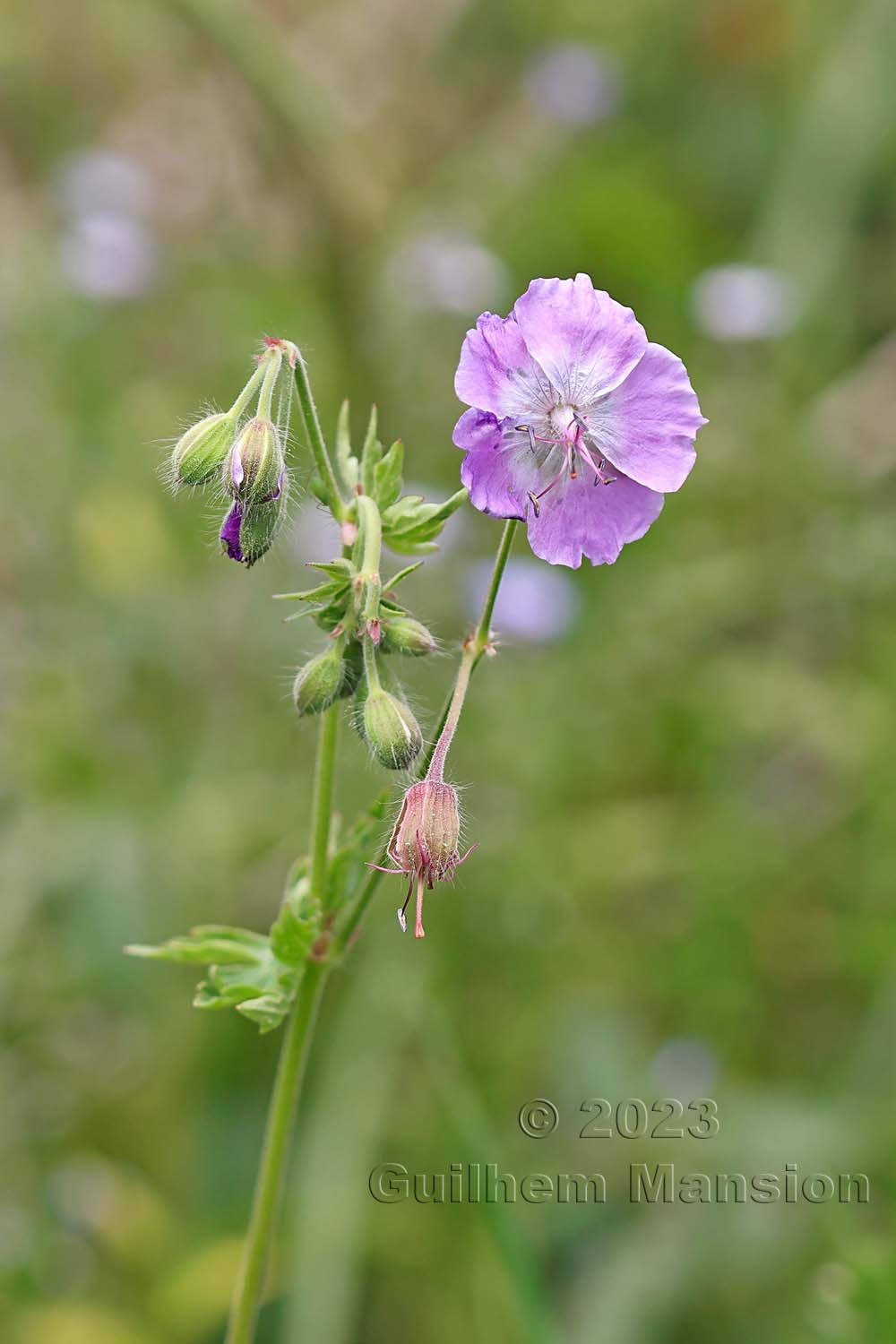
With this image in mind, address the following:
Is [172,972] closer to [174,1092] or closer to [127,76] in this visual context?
[174,1092]

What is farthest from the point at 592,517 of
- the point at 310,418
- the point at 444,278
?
the point at 444,278

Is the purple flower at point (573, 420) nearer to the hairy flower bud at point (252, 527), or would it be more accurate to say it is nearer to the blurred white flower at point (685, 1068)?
the hairy flower bud at point (252, 527)

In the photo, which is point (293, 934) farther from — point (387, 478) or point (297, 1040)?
point (387, 478)

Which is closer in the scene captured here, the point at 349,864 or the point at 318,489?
the point at 318,489

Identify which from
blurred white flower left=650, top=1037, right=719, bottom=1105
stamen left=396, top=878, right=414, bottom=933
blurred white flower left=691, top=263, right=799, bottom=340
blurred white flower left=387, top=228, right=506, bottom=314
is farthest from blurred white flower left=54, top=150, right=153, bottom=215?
stamen left=396, top=878, right=414, bottom=933

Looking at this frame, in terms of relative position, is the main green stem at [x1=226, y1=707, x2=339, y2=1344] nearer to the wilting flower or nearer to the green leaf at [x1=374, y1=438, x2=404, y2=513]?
the wilting flower

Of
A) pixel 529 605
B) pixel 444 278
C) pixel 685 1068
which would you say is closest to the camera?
pixel 685 1068

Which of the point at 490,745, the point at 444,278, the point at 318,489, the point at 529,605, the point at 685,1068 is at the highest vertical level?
the point at 444,278
